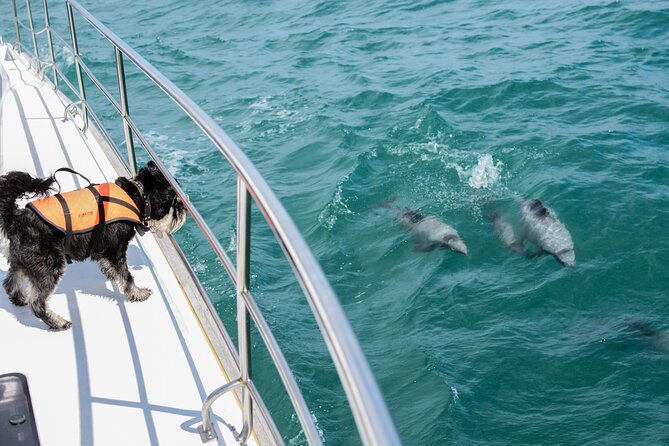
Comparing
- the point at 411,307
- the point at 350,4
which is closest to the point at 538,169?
the point at 411,307

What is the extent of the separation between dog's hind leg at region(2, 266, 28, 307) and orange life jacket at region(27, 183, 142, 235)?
336 mm

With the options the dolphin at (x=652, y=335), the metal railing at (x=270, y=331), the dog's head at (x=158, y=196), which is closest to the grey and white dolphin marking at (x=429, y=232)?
the dolphin at (x=652, y=335)

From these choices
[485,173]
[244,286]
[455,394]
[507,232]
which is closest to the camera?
[244,286]

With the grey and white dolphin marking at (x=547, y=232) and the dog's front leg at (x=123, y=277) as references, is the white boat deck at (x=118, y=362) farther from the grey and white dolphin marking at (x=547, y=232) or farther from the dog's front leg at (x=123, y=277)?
the grey and white dolphin marking at (x=547, y=232)

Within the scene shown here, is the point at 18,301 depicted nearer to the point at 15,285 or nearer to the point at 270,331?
the point at 15,285

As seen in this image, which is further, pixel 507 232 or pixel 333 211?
pixel 333 211

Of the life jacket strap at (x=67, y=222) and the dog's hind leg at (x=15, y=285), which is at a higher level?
the life jacket strap at (x=67, y=222)

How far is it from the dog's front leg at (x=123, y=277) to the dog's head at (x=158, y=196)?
32cm

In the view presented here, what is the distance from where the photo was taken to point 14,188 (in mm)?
3439

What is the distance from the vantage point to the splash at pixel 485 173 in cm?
895

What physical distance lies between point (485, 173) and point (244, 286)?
7.32m

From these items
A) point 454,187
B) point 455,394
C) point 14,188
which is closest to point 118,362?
point 14,188

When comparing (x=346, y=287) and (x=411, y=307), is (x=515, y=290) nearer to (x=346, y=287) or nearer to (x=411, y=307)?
(x=411, y=307)

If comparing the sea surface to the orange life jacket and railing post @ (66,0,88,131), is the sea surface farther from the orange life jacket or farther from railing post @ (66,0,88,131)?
the orange life jacket
